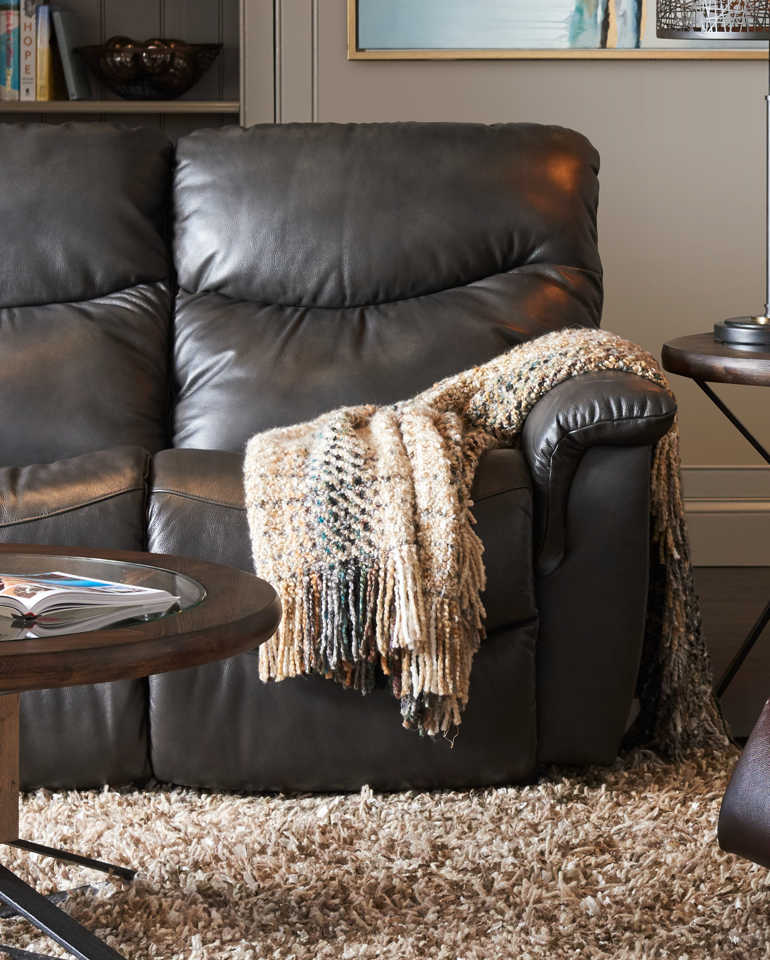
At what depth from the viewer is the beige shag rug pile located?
1366 mm

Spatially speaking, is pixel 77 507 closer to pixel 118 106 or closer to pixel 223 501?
pixel 223 501

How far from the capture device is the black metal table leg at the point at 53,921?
119 cm

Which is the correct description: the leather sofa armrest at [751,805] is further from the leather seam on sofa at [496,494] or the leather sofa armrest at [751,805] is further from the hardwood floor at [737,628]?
the hardwood floor at [737,628]

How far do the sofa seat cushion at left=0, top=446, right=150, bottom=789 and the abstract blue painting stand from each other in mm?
1950

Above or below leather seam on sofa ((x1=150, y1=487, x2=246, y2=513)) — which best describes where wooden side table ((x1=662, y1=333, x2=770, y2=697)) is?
above

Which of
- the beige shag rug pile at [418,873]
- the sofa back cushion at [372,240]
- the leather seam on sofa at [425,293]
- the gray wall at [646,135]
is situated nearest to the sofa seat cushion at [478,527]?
the beige shag rug pile at [418,873]

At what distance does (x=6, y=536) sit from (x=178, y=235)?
921mm

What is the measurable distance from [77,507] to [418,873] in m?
0.70

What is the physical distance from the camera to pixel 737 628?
106 inches

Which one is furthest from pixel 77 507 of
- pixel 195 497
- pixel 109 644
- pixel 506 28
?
pixel 506 28

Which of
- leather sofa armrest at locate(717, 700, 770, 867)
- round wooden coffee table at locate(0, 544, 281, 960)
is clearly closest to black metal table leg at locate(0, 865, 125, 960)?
round wooden coffee table at locate(0, 544, 281, 960)

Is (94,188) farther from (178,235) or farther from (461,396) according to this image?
(461,396)

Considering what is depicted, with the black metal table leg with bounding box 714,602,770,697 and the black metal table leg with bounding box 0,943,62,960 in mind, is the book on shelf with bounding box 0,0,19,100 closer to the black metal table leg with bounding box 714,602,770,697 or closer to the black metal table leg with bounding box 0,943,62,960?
the black metal table leg with bounding box 714,602,770,697

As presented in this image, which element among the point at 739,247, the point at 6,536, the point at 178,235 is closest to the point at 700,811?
the point at 6,536
